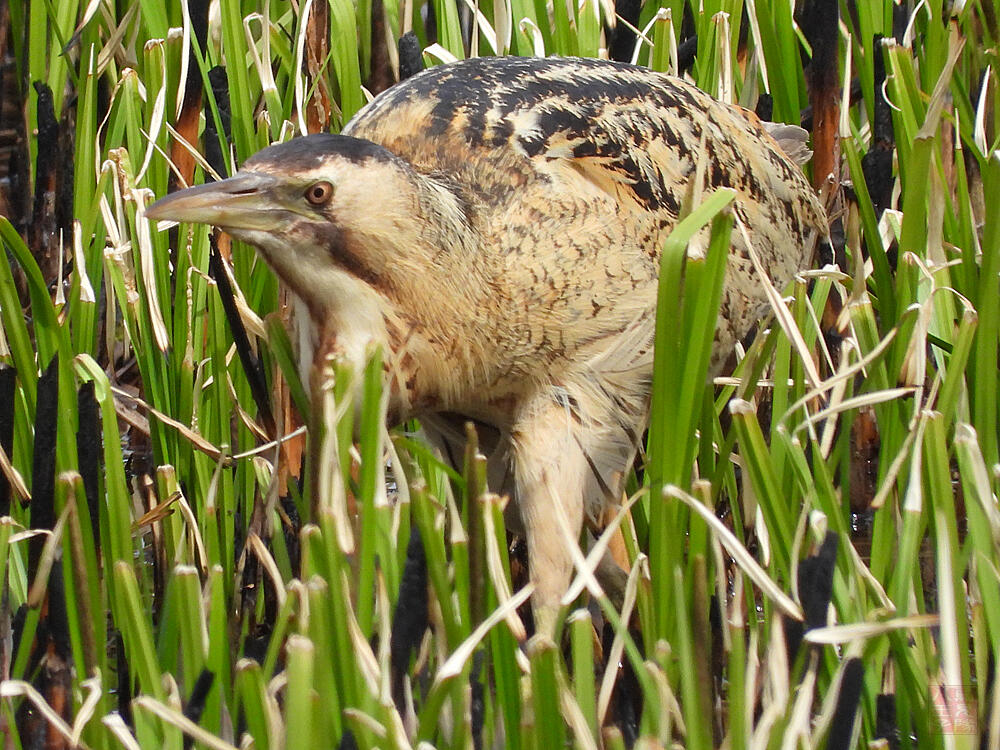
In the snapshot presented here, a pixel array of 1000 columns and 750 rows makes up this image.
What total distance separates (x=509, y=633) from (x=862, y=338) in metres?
0.56

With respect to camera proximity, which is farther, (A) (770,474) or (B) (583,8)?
(B) (583,8)

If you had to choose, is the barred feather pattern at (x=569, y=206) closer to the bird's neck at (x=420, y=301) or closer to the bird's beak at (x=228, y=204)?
the bird's neck at (x=420, y=301)

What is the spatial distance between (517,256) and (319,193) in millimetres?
269

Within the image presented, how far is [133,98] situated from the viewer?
71.1 inches

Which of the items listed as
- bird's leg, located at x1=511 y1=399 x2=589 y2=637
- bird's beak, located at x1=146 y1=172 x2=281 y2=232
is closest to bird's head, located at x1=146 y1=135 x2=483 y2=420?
bird's beak, located at x1=146 y1=172 x2=281 y2=232

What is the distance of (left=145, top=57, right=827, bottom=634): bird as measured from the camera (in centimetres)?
130

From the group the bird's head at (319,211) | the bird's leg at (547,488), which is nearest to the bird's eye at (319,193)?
the bird's head at (319,211)

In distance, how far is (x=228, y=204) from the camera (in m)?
1.19

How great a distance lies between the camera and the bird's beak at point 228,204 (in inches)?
46.5

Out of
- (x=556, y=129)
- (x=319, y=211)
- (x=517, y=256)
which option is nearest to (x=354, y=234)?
(x=319, y=211)

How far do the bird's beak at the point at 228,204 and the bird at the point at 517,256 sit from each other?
0.01 m

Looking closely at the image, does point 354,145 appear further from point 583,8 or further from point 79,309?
point 583,8

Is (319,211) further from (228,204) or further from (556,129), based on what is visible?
(556,129)

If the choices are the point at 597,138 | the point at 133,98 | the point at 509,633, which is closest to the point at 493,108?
the point at 597,138
